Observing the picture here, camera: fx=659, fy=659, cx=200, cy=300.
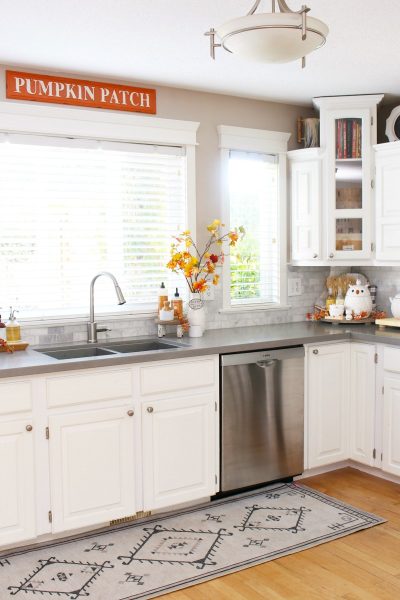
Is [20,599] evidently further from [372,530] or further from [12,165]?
[12,165]

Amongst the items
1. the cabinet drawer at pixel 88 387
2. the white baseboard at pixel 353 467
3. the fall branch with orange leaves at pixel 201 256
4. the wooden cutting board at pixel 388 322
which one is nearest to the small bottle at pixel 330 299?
the wooden cutting board at pixel 388 322

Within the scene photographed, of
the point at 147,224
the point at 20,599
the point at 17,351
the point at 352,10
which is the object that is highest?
the point at 352,10

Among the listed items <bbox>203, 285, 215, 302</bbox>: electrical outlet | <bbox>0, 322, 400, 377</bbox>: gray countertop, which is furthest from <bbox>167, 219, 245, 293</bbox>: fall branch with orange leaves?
<bbox>0, 322, 400, 377</bbox>: gray countertop

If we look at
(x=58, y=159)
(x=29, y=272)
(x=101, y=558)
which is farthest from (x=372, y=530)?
(x=58, y=159)

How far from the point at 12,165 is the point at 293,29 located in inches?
79.0

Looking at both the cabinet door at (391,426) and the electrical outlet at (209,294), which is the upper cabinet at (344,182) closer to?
the electrical outlet at (209,294)

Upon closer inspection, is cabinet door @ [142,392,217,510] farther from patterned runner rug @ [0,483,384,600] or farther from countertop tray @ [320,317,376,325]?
countertop tray @ [320,317,376,325]

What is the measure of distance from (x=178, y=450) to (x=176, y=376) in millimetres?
390

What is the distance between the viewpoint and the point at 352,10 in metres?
2.82

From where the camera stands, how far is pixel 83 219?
381 centimetres

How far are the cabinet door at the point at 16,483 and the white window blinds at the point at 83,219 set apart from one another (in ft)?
2.86

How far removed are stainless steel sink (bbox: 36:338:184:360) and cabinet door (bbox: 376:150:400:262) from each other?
157 centimetres

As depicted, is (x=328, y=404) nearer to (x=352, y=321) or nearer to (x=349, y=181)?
(x=352, y=321)

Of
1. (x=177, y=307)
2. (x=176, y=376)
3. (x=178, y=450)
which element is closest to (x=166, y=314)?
(x=177, y=307)
